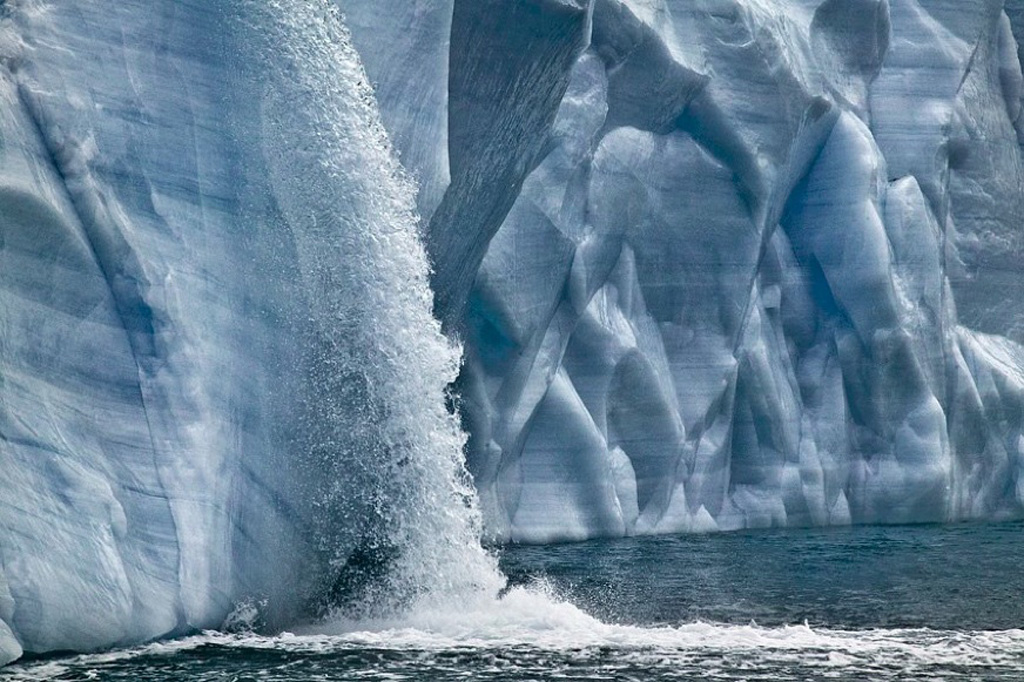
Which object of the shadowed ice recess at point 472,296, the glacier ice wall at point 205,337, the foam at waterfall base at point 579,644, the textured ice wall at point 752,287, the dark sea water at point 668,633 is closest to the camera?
the dark sea water at point 668,633

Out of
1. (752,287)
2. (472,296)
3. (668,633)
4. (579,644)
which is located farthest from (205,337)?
(752,287)

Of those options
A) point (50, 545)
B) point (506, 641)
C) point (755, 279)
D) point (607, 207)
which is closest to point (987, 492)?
point (755, 279)

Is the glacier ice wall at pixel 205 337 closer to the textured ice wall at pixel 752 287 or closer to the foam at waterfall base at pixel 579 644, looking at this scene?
the foam at waterfall base at pixel 579 644

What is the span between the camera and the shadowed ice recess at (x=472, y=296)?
9164mm

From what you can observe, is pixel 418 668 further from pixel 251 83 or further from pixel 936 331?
pixel 936 331

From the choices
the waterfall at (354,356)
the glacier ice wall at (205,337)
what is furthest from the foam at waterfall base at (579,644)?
the waterfall at (354,356)

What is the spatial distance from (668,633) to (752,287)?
8.75 m

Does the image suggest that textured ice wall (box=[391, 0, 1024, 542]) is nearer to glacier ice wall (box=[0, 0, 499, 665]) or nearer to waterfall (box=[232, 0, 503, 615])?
waterfall (box=[232, 0, 503, 615])

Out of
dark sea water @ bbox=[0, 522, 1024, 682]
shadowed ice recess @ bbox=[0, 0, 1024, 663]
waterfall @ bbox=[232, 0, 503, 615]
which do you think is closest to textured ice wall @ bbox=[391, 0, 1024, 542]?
shadowed ice recess @ bbox=[0, 0, 1024, 663]

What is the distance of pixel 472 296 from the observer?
14.8 meters

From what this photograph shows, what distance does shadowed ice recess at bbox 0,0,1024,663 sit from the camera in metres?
9.16

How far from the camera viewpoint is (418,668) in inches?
327

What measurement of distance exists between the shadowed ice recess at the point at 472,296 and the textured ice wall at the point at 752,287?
0.13 feet

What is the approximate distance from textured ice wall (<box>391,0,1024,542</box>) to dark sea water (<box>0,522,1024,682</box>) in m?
2.19
